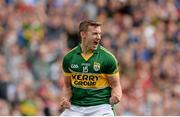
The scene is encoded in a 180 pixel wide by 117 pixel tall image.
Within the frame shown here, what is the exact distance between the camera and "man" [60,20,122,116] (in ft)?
32.5

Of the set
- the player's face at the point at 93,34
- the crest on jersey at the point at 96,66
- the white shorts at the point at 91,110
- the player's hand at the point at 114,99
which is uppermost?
the player's face at the point at 93,34

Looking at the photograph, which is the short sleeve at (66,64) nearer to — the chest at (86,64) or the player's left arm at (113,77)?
the chest at (86,64)

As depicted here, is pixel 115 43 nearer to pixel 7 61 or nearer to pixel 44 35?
pixel 44 35

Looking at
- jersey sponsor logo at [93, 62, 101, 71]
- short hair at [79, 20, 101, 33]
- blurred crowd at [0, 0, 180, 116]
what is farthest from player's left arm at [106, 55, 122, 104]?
blurred crowd at [0, 0, 180, 116]

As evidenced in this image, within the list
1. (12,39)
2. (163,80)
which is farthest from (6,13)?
(163,80)

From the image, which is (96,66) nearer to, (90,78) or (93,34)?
(90,78)

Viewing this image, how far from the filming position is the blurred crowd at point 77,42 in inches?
632

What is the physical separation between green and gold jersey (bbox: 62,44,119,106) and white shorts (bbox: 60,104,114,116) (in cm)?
5

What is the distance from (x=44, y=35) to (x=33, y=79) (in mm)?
1447

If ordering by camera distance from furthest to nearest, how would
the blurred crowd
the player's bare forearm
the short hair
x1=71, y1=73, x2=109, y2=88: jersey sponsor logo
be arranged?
1. the blurred crowd
2. the player's bare forearm
3. x1=71, y1=73, x2=109, y2=88: jersey sponsor logo
4. the short hair

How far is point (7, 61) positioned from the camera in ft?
53.5

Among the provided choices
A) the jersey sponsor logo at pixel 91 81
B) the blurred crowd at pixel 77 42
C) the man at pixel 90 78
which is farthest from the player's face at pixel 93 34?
the blurred crowd at pixel 77 42

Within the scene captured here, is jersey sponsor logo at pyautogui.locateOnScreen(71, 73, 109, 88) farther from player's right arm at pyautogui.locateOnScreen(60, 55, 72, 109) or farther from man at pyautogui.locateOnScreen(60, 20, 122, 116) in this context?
player's right arm at pyautogui.locateOnScreen(60, 55, 72, 109)

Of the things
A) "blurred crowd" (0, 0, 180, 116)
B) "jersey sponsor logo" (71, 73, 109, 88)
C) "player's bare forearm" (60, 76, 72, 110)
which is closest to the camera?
"jersey sponsor logo" (71, 73, 109, 88)
